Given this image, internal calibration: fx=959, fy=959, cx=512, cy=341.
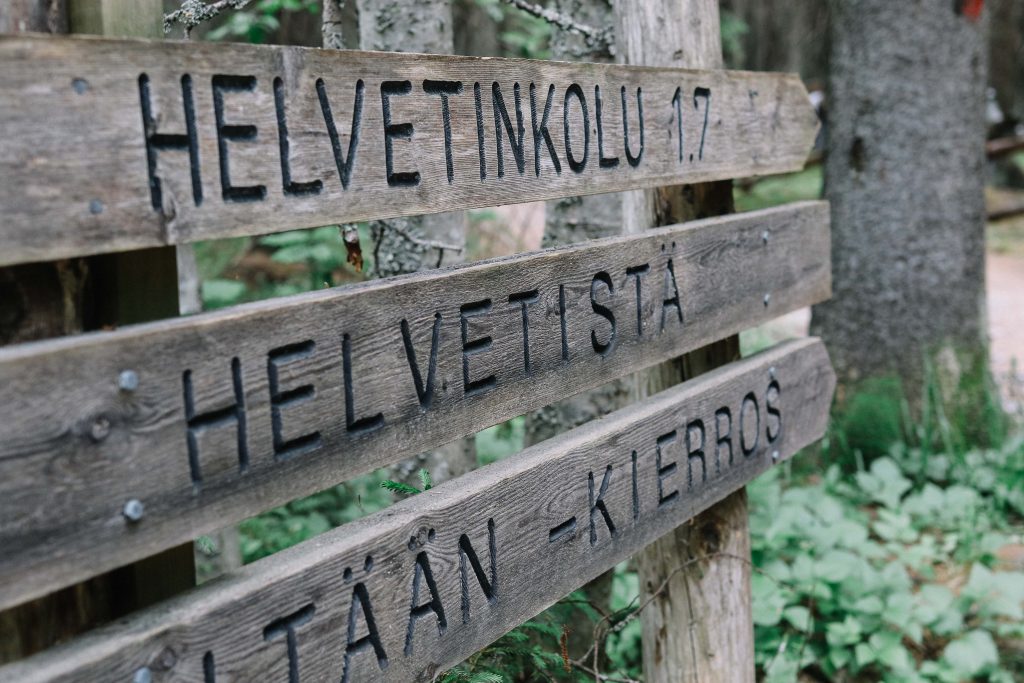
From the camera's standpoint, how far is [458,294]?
60.2 inches

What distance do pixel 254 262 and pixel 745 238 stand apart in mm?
6296

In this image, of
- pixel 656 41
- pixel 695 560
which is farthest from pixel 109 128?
pixel 695 560

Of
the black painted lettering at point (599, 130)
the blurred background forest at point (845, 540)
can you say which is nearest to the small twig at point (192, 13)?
the blurred background forest at point (845, 540)

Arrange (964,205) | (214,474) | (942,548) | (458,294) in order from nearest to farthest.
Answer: (214,474), (458,294), (942,548), (964,205)

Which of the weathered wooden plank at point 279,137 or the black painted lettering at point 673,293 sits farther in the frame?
the black painted lettering at point 673,293

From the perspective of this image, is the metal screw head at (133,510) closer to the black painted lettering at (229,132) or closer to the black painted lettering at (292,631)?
the black painted lettering at (292,631)

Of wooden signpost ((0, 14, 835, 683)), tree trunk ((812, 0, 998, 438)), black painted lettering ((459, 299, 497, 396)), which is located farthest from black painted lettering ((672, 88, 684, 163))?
tree trunk ((812, 0, 998, 438))

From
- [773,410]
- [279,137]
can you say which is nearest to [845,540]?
[773,410]

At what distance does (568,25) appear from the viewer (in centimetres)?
266

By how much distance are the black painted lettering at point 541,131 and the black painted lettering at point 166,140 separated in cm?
67

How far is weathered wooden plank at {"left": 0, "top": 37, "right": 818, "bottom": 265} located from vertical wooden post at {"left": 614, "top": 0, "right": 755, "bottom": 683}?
324mm

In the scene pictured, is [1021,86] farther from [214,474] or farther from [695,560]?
[214,474]

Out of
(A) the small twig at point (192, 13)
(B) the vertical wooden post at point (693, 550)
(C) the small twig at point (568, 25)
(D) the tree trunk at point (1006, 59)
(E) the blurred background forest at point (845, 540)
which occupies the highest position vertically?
(D) the tree trunk at point (1006, 59)

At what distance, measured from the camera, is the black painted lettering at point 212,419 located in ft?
3.89
